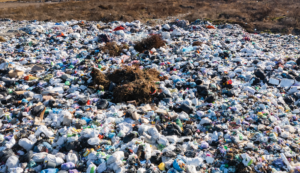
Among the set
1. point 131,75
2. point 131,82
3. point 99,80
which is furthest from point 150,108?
point 99,80

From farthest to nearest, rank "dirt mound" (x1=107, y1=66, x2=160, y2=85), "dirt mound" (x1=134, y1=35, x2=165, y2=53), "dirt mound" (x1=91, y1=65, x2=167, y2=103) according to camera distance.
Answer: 1. "dirt mound" (x1=134, y1=35, x2=165, y2=53)
2. "dirt mound" (x1=107, y1=66, x2=160, y2=85)
3. "dirt mound" (x1=91, y1=65, x2=167, y2=103)

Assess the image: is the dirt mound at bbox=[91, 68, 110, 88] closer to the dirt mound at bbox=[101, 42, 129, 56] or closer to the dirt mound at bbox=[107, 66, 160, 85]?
the dirt mound at bbox=[107, 66, 160, 85]

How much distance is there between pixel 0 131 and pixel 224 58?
5.39 metres

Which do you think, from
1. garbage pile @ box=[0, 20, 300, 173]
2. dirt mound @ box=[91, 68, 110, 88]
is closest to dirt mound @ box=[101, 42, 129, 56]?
garbage pile @ box=[0, 20, 300, 173]

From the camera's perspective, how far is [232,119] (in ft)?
10.5

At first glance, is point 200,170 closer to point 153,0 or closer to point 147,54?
point 147,54

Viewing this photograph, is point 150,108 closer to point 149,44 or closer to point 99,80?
point 99,80

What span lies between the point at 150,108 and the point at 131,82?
77 cm

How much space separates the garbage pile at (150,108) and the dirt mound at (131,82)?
2cm

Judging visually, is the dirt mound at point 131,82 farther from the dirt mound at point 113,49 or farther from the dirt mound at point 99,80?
the dirt mound at point 113,49

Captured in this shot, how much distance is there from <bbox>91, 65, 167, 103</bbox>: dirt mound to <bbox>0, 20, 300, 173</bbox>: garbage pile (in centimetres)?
2

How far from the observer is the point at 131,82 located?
12.9 ft

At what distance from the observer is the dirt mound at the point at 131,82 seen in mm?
3676

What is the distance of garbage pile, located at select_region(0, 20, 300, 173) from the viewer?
8.00 feet
